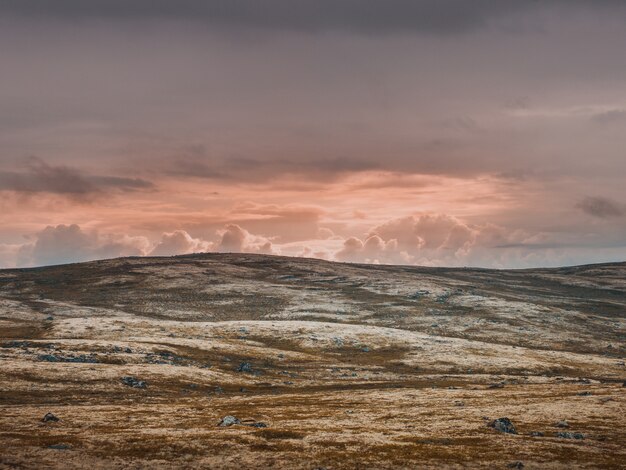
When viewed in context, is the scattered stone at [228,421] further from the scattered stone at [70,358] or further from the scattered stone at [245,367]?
the scattered stone at [70,358]

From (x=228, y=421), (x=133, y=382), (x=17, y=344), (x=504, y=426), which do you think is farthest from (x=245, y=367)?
(x=504, y=426)

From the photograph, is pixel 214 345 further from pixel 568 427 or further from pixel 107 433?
pixel 568 427

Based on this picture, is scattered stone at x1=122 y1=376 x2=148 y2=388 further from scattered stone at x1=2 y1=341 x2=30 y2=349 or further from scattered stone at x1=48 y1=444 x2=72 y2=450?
scattered stone at x1=48 y1=444 x2=72 y2=450

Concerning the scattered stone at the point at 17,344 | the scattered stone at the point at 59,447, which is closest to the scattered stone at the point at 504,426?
the scattered stone at the point at 59,447

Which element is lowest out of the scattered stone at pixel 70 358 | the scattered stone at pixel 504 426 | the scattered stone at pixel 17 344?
the scattered stone at pixel 70 358

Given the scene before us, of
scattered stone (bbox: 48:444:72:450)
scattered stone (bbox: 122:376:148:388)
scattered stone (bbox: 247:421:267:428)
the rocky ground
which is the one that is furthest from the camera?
scattered stone (bbox: 122:376:148:388)

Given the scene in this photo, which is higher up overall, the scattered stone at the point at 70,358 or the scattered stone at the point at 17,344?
the scattered stone at the point at 17,344

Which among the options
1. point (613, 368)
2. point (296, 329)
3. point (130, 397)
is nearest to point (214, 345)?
point (296, 329)

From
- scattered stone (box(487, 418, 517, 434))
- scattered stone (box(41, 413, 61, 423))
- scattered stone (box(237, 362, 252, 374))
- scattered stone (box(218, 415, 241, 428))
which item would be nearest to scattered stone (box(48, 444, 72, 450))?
scattered stone (box(41, 413, 61, 423))

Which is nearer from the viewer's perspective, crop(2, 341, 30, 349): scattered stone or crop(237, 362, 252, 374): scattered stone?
crop(237, 362, 252, 374): scattered stone

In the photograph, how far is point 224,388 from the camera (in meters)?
112

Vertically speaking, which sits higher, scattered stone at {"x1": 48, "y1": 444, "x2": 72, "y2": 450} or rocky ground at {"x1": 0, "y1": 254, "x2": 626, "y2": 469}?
scattered stone at {"x1": 48, "y1": 444, "x2": 72, "y2": 450}

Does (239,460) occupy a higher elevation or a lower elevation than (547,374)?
higher

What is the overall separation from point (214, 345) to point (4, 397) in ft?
226
